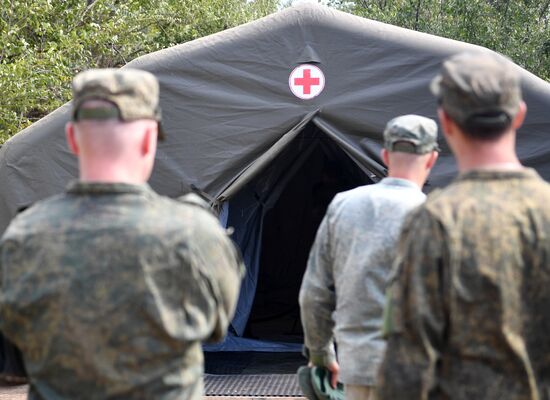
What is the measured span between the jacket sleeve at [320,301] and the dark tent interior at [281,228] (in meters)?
4.77

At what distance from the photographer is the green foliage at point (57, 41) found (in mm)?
10898

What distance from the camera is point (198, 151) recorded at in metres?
7.69

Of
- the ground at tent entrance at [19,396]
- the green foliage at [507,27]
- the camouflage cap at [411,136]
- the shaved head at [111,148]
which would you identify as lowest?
the ground at tent entrance at [19,396]

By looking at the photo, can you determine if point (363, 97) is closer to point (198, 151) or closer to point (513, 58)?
point (198, 151)

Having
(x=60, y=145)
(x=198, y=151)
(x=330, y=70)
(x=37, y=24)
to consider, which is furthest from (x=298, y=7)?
(x=37, y=24)

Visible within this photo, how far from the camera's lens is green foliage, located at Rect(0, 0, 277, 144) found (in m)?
10.9

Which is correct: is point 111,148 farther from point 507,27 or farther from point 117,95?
point 507,27

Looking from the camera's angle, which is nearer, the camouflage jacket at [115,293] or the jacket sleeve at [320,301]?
the camouflage jacket at [115,293]

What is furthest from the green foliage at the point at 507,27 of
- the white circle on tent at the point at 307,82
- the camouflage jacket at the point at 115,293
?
the camouflage jacket at the point at 115,293

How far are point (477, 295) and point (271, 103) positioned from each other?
522cm

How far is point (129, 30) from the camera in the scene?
1528cm

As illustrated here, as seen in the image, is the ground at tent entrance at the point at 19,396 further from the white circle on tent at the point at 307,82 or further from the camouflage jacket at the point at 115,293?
the camouflage jacket at the point at 115,293

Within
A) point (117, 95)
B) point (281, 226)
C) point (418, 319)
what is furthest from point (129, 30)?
point (418, 319)

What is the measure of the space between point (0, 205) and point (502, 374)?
5.94 meters
